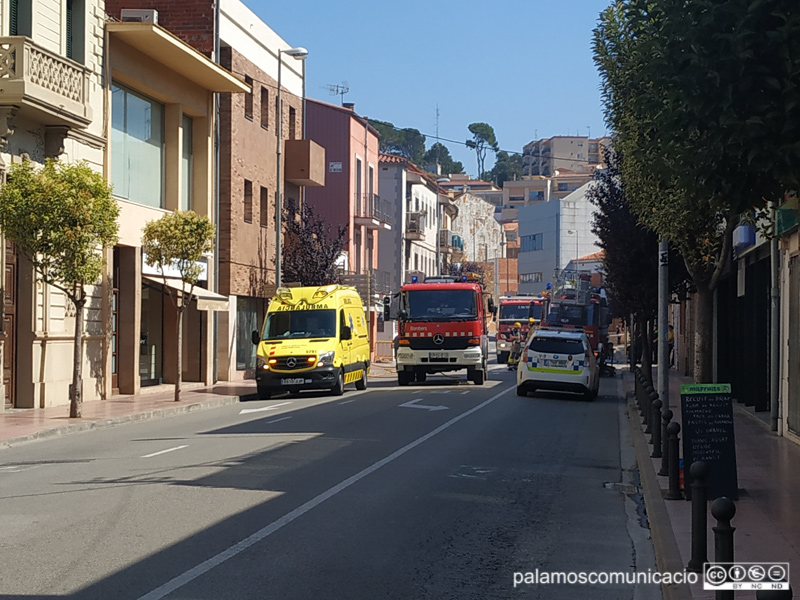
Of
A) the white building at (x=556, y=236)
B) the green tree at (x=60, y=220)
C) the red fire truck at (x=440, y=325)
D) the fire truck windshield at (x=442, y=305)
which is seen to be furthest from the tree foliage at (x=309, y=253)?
the white building at (x=556, y=236)

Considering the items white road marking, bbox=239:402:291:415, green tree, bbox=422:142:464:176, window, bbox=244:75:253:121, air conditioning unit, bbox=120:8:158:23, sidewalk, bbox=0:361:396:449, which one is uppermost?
green tree, bbox=422:142:464:176

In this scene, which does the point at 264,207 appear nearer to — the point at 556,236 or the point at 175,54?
the point at 175,54

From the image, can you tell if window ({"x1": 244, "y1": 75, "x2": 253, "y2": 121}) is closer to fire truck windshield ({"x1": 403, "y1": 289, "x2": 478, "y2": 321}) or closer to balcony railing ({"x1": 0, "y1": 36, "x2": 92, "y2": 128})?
fire truck windshield ({"x1": 403, "y1": 289, "x2": 478, "y2": 321})

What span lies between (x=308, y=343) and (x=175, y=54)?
813 centimetres

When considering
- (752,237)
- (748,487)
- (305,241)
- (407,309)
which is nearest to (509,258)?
(305,241)

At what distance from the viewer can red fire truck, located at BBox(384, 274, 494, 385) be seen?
30.8m

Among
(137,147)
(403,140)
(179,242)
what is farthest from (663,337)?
(403,140)

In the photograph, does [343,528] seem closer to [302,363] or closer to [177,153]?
[302,363]

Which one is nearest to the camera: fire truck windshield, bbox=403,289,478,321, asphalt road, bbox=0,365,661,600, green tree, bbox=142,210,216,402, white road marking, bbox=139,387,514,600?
white road marking, bbox=139,387,514,600

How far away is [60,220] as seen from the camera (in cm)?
1931

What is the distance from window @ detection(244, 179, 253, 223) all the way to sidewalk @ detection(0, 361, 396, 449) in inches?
260

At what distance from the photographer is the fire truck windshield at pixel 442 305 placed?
31047 mm

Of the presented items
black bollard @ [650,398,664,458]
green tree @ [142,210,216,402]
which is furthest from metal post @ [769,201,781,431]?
green tree @ [142,210,216,402]

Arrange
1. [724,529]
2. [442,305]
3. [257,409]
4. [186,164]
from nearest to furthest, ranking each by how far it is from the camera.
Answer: [724,529], [257,409], [442,305], [186,164]
